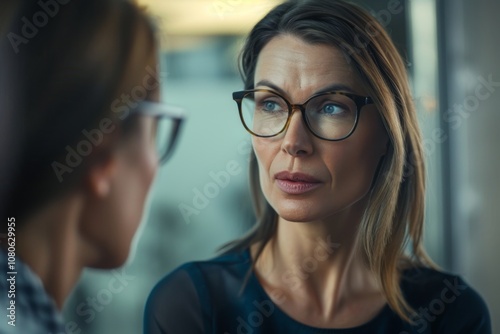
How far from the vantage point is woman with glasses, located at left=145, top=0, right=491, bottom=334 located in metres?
0.83

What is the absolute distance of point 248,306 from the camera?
0.87 meters

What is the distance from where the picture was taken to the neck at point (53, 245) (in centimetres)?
84

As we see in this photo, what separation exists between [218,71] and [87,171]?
0.70 feet

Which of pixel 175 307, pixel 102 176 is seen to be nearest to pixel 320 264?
pixel 175 307

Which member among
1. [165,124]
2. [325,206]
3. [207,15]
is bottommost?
[325,206]

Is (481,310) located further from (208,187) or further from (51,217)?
(51,217)

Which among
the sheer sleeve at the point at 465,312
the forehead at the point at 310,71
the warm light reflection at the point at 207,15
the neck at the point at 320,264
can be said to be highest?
the warm light reflection at the point at 207,15

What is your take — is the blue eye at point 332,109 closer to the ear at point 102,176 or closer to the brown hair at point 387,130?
the brown hair at point 387,130

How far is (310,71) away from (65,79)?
0.31 m

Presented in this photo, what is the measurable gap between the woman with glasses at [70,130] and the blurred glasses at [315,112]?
0.13 m

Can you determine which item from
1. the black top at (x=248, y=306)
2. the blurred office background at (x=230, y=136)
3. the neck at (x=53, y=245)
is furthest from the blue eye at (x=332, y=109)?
the neck at (x=53, y=245)

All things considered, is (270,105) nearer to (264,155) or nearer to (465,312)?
(264,155)

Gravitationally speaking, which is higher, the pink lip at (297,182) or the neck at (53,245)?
the pink lip at (297,182)

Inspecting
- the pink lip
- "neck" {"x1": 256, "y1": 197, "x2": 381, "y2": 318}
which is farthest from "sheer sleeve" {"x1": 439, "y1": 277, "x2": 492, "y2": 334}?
the pink lip
